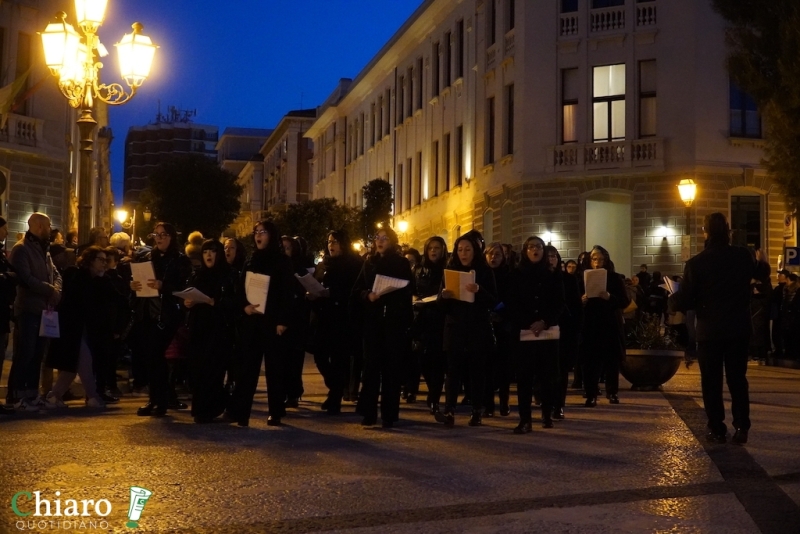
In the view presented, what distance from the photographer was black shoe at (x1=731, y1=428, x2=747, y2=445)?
32.6 ft

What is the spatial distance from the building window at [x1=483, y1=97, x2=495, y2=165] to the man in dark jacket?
92.8ft

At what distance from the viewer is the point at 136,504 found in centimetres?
681

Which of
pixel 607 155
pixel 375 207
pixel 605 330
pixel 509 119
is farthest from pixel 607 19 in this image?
pixel 605 330

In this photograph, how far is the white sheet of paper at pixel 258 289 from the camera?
11141 mm

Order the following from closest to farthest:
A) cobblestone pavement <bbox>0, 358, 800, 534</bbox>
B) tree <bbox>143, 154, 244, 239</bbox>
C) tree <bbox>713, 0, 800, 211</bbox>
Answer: cobblestone pavement <bbox>0, 358, 800, 534</bbox>, tree <bbox>713, 0, 800, 211</bbox>, tree <bbox>143, 154, 244, 239</bbox>

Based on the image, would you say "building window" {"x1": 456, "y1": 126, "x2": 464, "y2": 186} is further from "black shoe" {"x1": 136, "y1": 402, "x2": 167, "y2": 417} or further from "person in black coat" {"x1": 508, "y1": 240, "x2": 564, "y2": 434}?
"person in black coat" {"x1": 508, "y1": 240, "x2": 564, "y2": 434}

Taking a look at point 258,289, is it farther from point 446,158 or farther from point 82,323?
point 446,158

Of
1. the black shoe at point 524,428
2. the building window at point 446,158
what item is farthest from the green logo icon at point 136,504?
the building window at point 446,158

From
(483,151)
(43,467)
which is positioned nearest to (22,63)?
(483,151)

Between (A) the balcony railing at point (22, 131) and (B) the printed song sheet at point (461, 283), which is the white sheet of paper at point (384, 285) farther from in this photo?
(A) the balcony railing at point (22, 131)

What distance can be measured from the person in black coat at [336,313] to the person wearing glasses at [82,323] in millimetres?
2279

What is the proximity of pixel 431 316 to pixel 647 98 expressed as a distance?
22.2 m

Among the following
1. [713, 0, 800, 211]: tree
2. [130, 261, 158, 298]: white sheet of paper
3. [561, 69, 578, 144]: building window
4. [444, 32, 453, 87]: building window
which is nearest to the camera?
[130, 261, 158, 298]: white sheet of paper

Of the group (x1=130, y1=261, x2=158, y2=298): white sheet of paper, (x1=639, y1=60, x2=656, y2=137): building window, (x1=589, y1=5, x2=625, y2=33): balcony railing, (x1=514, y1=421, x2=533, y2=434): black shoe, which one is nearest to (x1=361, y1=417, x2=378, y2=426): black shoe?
(x1=514, y1=421, x2=533, y2=434): black shoe
